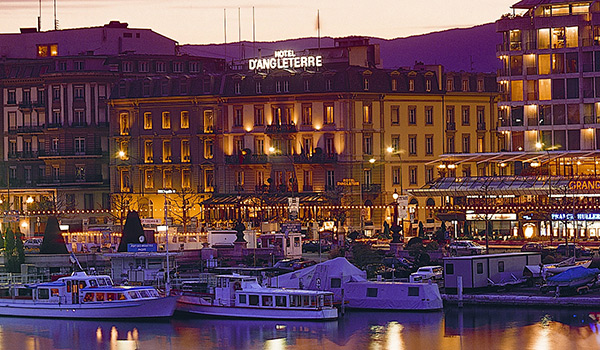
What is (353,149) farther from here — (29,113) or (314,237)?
(29,113)

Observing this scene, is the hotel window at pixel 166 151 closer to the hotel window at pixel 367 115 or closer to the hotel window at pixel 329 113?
the hotel window at pixel 329 113

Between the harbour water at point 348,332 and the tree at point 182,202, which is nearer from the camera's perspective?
the harbour water at point 348,332

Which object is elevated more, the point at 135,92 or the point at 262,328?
the point at 135,92

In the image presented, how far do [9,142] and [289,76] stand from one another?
144ft

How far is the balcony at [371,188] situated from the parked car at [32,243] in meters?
37.1

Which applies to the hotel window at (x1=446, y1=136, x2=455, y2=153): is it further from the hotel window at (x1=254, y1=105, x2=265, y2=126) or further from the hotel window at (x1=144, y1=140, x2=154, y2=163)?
the hotel window at (x1=144, y1=140, x2=154, y2=163)

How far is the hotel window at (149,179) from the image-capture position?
17525 centimetres

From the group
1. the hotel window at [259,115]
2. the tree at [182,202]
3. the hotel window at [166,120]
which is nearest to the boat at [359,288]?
the tree at [182,202]

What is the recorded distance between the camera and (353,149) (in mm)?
165375

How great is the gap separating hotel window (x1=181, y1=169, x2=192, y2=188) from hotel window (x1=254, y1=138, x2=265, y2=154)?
27.8 ft

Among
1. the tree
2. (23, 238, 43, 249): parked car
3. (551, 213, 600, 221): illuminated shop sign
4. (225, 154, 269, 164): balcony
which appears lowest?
(23, 238, 43, 249): parked car

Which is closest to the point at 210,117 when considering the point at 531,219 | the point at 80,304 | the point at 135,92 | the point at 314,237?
the point at 135,92

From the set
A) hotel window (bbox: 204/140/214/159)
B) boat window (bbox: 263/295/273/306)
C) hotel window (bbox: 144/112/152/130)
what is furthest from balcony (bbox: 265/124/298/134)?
boat window (bbox: 263/295/273/306)

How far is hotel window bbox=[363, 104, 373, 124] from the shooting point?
16600 centimetres
